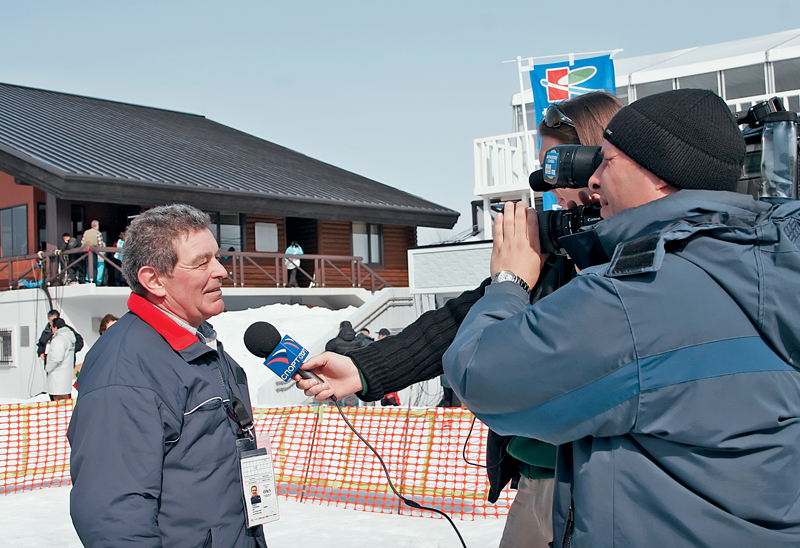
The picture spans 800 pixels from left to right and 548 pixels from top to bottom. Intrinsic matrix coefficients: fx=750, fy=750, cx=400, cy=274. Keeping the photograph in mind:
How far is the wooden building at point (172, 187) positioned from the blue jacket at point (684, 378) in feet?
56.1

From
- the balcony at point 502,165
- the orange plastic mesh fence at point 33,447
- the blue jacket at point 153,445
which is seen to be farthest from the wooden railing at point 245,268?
the blue jacket at point 153,445

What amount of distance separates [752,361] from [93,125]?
25676 millimetres

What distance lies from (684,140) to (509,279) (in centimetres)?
50

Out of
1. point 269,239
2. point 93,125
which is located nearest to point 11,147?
point 93,125

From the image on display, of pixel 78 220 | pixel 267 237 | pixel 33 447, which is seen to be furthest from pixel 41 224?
pixel 33 447

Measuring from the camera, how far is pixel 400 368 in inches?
94.8

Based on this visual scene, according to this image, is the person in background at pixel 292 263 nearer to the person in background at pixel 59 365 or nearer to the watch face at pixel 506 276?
the person in background at pixel 59 365

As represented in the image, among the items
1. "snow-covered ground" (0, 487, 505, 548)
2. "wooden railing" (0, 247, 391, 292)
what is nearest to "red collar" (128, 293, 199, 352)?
"snow-covered ground" (0, 487, 505, 548)

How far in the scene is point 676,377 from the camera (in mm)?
1395

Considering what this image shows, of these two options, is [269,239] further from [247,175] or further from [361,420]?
[361,420]

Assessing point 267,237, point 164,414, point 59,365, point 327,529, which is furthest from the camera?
point 267,237

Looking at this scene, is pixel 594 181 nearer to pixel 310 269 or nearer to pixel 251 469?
pixel 251 469

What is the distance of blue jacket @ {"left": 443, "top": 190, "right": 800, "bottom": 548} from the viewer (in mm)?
1394

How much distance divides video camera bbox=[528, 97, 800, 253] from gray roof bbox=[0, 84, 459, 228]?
1776cm
